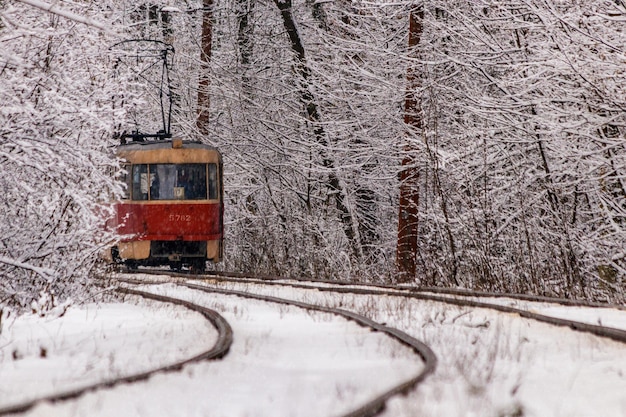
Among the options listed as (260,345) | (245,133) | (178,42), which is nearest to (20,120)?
(260,345)

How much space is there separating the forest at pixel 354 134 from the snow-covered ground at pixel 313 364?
0.84 m

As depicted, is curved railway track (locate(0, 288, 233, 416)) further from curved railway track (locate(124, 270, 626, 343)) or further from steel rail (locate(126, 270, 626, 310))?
steel rail (locate(126, 270, 626, 310))

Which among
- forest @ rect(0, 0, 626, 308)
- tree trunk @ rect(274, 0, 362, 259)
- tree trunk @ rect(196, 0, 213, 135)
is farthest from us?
tree trunk @ rect(196, 0, 213, 135)

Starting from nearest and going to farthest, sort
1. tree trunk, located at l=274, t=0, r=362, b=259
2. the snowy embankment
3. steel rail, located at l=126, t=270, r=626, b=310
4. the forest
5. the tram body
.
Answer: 1. the snowy embankment
2. the forest
3. steel rail, located at l=126, t=270, r=626, b=310
4. the tram body
5. tree trunk, located at l=274, t=0, r=362, b=259

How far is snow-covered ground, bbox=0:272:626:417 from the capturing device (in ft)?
14.8

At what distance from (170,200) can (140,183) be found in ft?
2.21

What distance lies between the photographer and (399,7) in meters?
17.1

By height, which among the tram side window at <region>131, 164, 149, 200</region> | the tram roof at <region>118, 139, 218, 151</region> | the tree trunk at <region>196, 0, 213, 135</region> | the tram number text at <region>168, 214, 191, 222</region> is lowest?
the tram number text at <region>168, 214, 191, 222</region>

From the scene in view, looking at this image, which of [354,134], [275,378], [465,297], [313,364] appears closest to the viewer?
[275,378]

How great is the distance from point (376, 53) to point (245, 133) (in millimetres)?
6104

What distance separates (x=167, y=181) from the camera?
18641 mm

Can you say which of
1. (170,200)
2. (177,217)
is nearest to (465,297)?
(177,217)

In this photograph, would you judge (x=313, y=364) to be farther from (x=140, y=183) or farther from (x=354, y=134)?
(x=140, y=183)

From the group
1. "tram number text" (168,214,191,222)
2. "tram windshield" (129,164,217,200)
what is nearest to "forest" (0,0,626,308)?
"tram windshield" (129,164,217,200)
